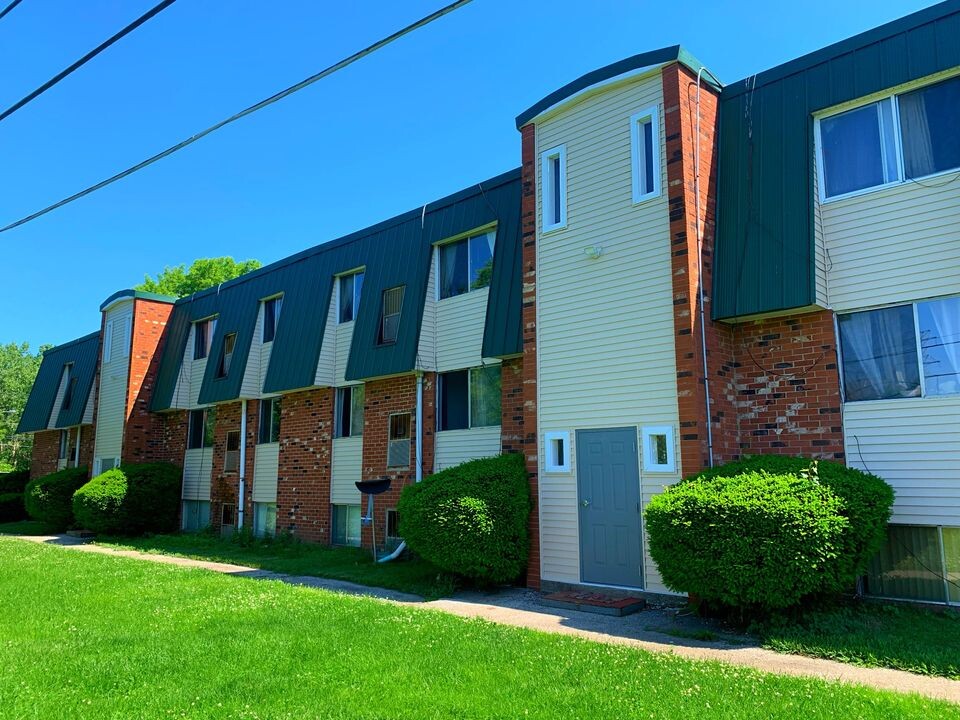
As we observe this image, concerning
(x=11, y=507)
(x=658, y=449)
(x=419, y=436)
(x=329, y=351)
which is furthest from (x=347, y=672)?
(x=11, y=507)

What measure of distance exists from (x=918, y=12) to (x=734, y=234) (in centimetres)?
315

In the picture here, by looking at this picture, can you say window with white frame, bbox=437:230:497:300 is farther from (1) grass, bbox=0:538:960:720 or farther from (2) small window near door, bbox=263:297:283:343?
(1) grass, bbox=0:538:960:720

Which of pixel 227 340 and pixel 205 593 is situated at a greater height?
pixel 227 340

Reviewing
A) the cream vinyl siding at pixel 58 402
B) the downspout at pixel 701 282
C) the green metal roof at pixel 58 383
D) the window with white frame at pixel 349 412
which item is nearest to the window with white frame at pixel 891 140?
the downspout at pixel 701 282

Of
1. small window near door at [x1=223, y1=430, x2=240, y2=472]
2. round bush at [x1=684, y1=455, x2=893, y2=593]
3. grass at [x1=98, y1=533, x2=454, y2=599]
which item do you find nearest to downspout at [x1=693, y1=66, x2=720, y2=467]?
round bush at [x1=684, y1=455, x2=893, y2=593]

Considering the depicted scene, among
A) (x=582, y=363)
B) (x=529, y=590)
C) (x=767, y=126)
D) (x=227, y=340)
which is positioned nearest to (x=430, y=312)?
(x=582, y=363)

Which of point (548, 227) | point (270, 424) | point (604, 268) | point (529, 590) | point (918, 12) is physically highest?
point (918, 12)

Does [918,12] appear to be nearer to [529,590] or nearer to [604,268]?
[604,268]

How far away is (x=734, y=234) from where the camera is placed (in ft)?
31.6

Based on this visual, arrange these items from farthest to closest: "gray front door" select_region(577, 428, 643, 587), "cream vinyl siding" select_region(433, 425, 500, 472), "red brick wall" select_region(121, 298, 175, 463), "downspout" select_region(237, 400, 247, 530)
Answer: "red brick wall" select_region(121, 298, 175, 463) → "downspout" select_region(237, 400, 247, 530) → "cream vinyl siding" select_region(433, 425, 500, 472) → "gray front door" select_region(577, 428, 643, 587)

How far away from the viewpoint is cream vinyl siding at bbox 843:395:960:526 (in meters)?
7.90

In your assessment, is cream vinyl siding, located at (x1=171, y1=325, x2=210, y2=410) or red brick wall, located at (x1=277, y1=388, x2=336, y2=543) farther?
cream vinyl siding, located at (x1=171, y1=325, x2=210, y2=410)

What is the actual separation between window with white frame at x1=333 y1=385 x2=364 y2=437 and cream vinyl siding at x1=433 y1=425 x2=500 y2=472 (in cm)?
270

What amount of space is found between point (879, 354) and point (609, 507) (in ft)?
12.2
